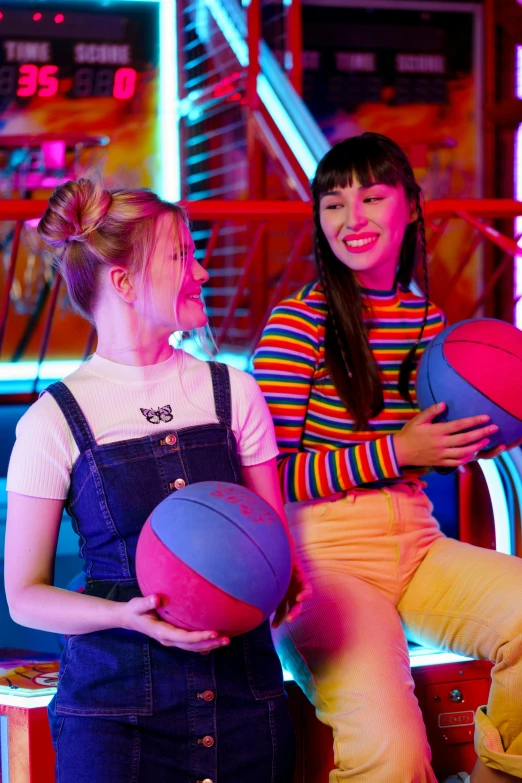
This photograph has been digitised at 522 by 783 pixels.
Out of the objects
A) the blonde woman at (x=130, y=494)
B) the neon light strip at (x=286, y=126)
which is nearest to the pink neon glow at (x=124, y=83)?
the neon light strip at (x=286, y=126)

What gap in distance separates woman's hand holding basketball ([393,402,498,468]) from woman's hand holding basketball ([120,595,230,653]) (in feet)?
2.13

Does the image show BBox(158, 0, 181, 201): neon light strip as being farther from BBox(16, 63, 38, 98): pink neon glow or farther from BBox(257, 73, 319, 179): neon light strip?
BBox(257, 73, 319, 179): neon light strip

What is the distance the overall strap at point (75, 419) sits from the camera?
1793 mm

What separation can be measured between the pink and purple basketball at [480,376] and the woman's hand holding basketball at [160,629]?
736mm

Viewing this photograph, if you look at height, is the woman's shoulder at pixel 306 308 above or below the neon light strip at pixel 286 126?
below

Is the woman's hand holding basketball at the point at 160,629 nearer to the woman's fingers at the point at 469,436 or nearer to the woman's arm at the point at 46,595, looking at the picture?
the woman's arm at the point at 46,595

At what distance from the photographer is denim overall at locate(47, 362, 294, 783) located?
170 cm

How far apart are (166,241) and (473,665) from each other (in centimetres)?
120

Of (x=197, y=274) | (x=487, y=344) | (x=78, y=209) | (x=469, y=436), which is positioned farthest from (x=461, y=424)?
(x=78, y=209)

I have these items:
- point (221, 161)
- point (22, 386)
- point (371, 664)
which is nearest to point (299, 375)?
point (371, 664)

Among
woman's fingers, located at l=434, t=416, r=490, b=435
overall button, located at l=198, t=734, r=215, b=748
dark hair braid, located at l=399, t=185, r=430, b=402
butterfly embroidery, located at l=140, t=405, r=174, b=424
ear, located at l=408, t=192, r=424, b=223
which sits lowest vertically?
overall button, located at l=198, t=734, r=215, b=748

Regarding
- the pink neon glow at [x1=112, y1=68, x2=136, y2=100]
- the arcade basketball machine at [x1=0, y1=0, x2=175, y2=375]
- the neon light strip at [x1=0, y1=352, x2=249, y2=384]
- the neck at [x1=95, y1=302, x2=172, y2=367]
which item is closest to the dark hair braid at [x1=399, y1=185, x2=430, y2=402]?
the neck at [x1=95, y1=302, x2=172, y2=367]

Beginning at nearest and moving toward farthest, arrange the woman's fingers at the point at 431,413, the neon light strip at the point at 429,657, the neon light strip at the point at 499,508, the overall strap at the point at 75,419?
the overall strap at the point at 75,419
the woman's fingers at the point at 431,413
the neon light strip at the point at 429,657
the neon light strip at the point at 499,508

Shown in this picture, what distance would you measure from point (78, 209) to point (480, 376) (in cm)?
86
